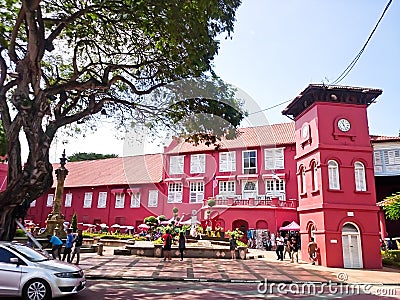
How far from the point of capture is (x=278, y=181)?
32281 mm

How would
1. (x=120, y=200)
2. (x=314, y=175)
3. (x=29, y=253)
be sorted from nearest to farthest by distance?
1. (x=29, y=253)
2. (x=314, y=175)
3. (x=120, y=200)

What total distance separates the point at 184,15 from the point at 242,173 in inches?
944

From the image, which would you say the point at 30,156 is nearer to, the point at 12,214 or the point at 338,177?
the point at 12,214

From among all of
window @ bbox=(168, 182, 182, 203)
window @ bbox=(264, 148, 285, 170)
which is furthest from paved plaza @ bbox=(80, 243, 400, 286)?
window @ bbox=(168, 182, 182, 203)

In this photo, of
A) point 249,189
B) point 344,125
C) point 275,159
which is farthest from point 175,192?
point 344,125

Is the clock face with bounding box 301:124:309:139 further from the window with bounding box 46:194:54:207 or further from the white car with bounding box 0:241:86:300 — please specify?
the window with bounding box 46:194:54:207

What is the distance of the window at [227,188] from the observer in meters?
33.6

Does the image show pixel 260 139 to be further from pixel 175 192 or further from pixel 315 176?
pixel 175 192

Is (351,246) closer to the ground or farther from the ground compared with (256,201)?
closer to the ground

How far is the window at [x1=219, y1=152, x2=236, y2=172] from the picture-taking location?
113 feet

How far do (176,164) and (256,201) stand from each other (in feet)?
36.4

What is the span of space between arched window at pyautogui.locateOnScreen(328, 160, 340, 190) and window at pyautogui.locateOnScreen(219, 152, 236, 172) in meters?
15.3

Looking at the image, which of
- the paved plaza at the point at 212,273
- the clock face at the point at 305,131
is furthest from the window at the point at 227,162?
the paved plaza at the point at 212,273

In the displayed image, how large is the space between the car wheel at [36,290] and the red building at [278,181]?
9.82m
